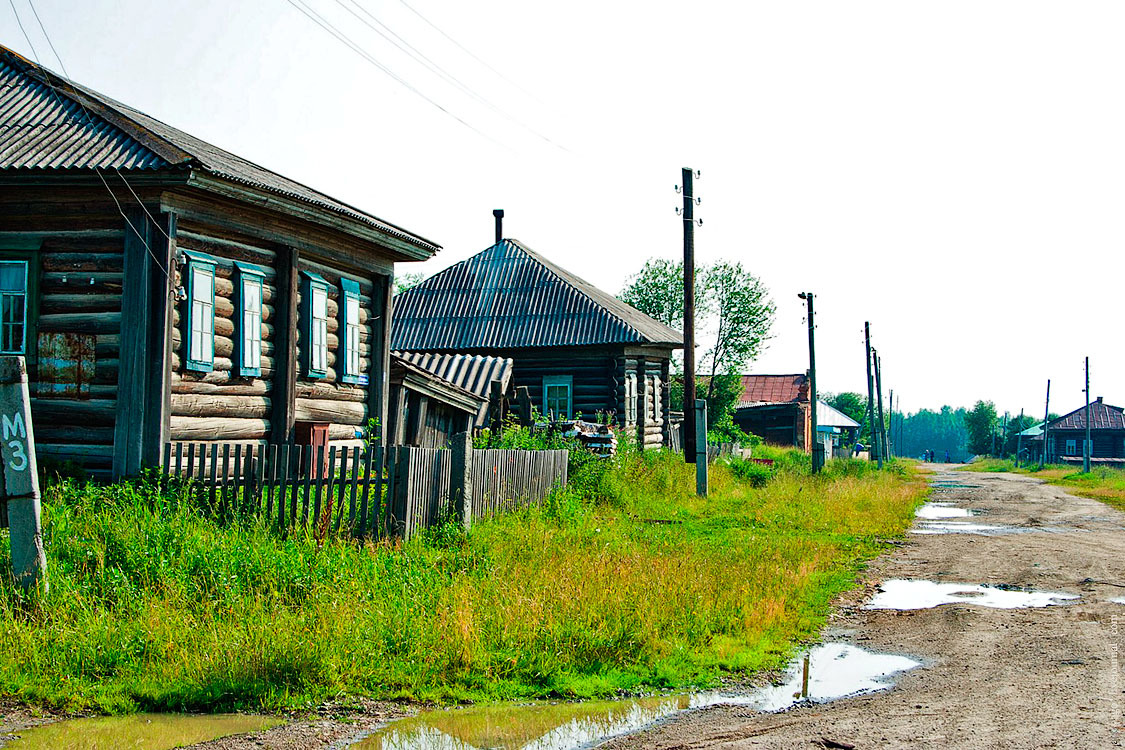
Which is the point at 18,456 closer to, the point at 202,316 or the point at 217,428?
the point at 202,316

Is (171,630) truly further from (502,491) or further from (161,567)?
(502,491)

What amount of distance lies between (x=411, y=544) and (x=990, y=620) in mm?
5478

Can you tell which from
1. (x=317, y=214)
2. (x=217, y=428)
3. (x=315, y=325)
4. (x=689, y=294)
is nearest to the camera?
(x=217, y=428)

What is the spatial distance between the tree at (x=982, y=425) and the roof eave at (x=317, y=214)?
94907 mm

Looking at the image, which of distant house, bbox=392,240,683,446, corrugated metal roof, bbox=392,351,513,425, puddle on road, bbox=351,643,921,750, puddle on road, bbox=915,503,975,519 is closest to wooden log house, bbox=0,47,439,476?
puddle on road, bbox=351,643,921,750

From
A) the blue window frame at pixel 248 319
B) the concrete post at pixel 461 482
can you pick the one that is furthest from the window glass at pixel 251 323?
the concrete post at pixel 461 482

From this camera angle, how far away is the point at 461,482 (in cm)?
1070

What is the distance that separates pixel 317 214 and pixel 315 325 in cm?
161

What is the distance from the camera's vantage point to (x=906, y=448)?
620ft

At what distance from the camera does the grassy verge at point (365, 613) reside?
6.39m

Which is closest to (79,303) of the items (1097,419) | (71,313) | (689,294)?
(71,313)

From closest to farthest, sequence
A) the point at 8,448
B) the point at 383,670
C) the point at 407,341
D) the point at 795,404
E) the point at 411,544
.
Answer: the point at 383,670 < the point at 8,448 < the point at 411,544 < the point at 407,341 < the point at 795,404

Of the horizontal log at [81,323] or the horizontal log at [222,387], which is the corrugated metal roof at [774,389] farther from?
the horizontal log at [81,323]

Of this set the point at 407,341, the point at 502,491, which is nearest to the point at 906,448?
the point at 407,341
